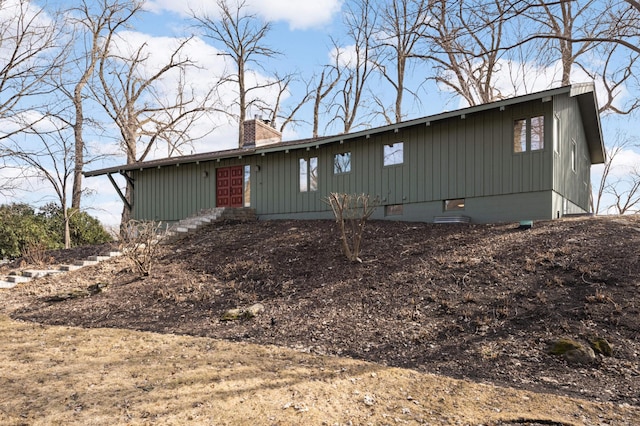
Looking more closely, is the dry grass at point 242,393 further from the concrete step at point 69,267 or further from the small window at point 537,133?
the small window at point 537,133

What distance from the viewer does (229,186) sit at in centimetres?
1766

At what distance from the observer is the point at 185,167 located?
18.7 meters

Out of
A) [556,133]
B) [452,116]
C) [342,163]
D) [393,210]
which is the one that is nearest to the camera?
[556,133]

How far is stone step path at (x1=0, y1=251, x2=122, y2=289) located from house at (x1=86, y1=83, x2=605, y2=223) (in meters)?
5.72

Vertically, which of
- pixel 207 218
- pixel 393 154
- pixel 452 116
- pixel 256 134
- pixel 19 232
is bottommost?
pixel 19 232

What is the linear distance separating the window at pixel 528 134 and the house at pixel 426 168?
2 centimetres

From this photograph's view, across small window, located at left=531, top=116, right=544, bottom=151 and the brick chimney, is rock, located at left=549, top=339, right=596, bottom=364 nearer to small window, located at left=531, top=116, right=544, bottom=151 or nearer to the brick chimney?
small window, located at left=531, top=116, right=544, bottom=151

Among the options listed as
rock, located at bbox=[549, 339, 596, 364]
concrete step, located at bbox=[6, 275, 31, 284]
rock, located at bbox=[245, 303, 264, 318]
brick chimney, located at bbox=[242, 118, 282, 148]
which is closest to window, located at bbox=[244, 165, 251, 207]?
brick chimney, located at bbox=[242, 118, 282, 148]

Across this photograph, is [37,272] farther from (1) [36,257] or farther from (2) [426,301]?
(2) [426,301]

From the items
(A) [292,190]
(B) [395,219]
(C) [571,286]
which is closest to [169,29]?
(A) [292,190]

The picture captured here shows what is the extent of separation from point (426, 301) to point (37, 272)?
9947 millimetres

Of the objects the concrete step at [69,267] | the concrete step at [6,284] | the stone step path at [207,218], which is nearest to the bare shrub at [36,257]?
the concrete step at [69,267]

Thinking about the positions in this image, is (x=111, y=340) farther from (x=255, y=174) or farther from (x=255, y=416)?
(x=255, y=174)

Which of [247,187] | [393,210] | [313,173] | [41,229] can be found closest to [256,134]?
[247,187]
